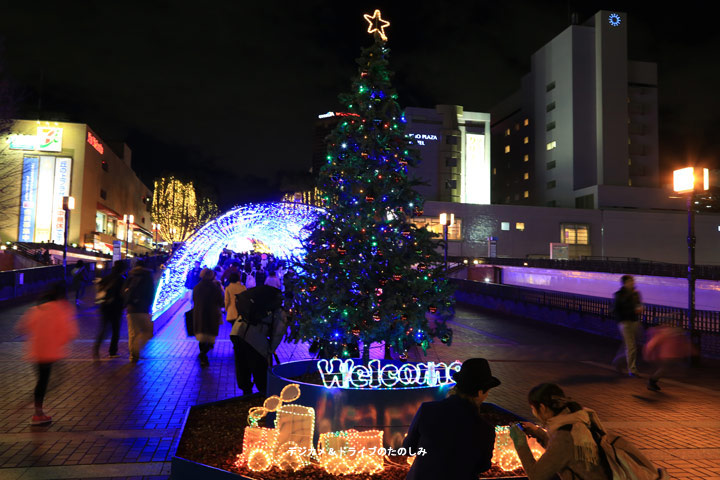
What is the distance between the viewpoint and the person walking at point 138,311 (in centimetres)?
897

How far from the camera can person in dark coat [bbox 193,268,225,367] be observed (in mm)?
8930

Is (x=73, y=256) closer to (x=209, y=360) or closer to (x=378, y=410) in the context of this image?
(x=209, y=360)

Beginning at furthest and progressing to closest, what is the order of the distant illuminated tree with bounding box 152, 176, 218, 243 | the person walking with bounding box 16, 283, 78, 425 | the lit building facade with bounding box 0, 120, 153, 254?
the distant illuminated tree with bounding box 152, 176, 218, 243
the lit building facade with bounding box 0, 120, 153, 254
the person walking with bounding box 16, 283, 78, 425

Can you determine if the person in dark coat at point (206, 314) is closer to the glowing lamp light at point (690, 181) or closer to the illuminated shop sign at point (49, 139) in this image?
the glowing lamp light at point (690, 181)

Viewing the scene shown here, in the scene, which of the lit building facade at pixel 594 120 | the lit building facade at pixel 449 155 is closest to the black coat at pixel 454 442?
the lit building facade at pixel 594 120

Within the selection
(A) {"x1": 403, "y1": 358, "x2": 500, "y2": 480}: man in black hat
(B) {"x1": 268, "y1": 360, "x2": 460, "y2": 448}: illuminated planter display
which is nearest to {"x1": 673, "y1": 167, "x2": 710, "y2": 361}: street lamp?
(B) {"x1": 268, "y1": 360, "x2": 460, "y2": 448}: illuminated planter display

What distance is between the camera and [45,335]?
229 inches

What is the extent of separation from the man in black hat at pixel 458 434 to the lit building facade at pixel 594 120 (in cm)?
5751

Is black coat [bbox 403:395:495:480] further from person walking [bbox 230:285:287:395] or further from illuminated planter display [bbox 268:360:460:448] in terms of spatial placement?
person walking [bbox 230:285:287:395]

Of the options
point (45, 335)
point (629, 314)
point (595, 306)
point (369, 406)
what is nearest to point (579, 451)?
point (369, 406)

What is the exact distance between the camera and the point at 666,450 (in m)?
5.12

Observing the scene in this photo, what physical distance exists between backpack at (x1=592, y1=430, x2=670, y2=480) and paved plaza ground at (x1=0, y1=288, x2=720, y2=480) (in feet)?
9.40

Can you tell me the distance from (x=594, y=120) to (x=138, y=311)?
62.8 metres

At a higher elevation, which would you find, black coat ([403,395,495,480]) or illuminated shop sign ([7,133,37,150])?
illuminated shop sign ([7,133,37,150])
